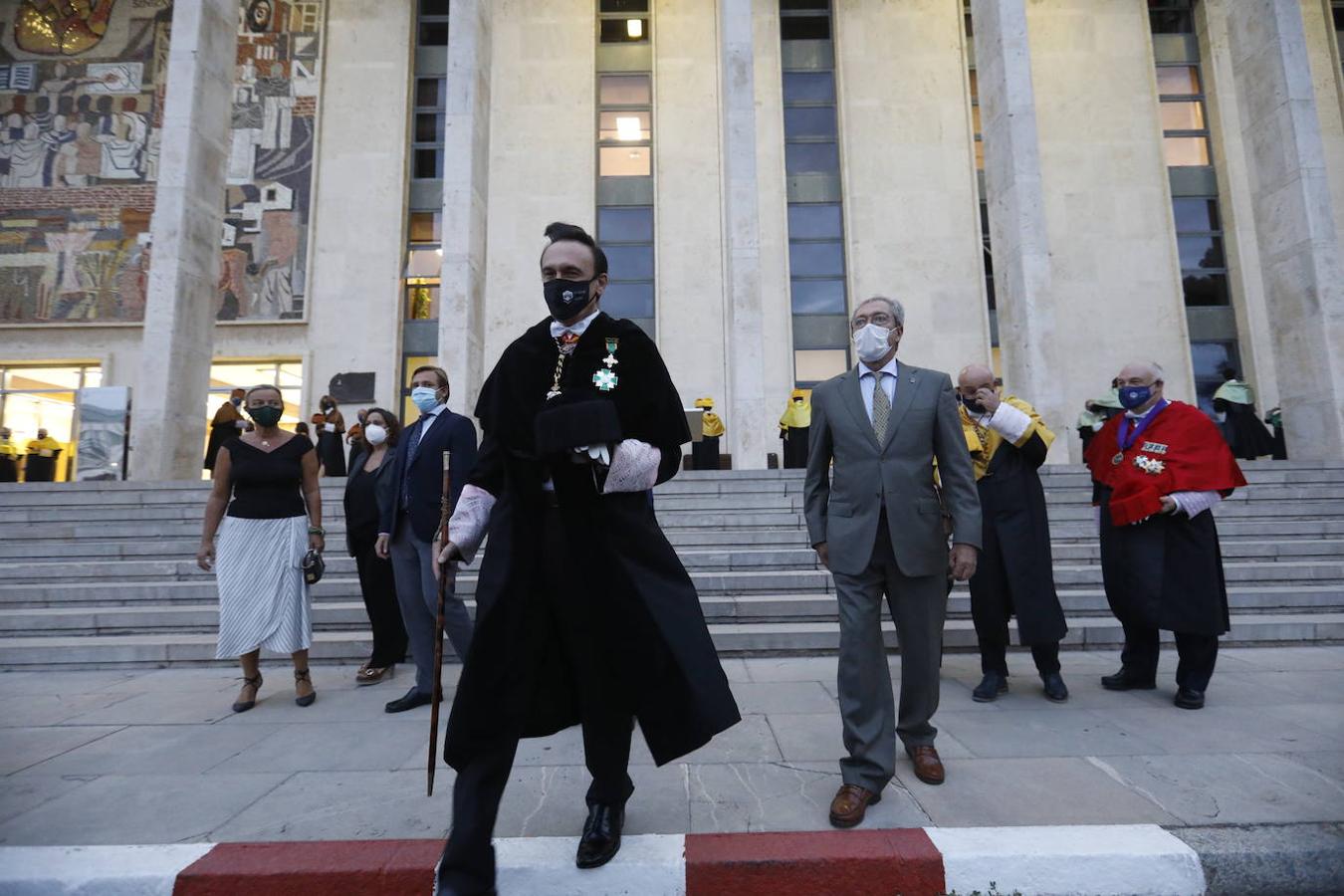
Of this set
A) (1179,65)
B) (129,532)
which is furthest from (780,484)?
(1179,65)

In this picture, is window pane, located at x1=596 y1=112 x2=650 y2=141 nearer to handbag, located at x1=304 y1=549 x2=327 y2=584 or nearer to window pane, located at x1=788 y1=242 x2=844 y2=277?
window pane, located at x1=788 y1=242 x2=844 y2=277

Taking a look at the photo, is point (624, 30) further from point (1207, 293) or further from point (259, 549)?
point (259, 549)

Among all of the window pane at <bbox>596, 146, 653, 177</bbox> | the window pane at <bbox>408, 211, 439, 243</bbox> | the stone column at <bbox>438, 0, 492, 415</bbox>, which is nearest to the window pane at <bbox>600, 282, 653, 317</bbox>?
the window pane at <bbox>596, 146, 653, 177</bbox>

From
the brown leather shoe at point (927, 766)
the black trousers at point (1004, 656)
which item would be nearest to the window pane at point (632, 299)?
the black trousers at point (1004, 656)

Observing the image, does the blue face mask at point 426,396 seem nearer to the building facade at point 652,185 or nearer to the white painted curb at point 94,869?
the white painted curb at point 94,869

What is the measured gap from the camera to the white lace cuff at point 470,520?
2469 mm

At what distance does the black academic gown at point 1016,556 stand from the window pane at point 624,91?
63.0ft

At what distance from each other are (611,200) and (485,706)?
19660 millimetres

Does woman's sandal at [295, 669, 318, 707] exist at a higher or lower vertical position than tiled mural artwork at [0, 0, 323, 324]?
lower

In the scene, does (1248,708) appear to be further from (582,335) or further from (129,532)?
(129,532)

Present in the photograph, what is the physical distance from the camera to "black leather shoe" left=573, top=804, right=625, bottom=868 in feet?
7.82

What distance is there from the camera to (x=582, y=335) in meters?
2.48

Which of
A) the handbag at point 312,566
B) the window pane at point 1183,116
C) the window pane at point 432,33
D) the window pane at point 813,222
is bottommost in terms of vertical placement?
the handbag at point 312,566

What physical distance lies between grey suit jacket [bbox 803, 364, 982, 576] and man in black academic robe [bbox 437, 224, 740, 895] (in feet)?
3.27
